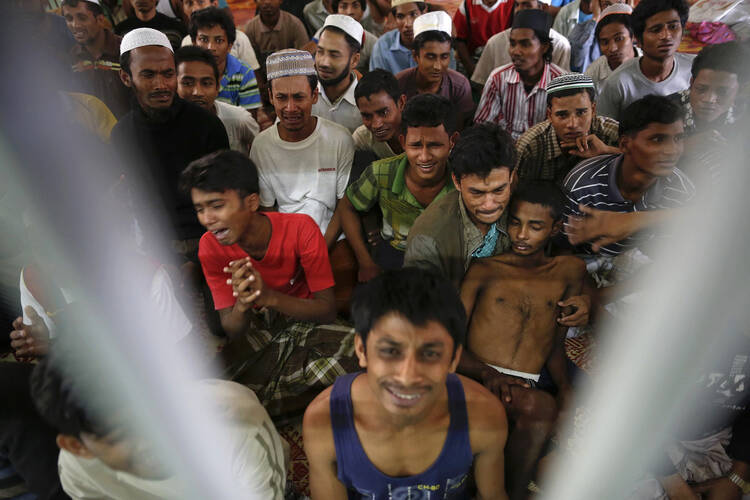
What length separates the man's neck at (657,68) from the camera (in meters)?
2.39

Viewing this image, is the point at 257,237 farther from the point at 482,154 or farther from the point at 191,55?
the point at 191,55

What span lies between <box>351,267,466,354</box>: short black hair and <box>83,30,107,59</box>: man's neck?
246 centimetres

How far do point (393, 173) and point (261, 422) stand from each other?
41.3 inches

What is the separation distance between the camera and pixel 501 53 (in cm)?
312

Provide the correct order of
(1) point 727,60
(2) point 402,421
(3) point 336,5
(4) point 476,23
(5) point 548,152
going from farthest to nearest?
(4) point 476,23 < (3) point 336,5 < (5) point 548,152 < (1) point 727,60 < (2) point 402,421

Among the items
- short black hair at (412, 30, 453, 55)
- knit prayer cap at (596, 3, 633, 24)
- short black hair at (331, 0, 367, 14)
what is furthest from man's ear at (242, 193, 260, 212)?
short black hair at (331, 0, 367, 14)

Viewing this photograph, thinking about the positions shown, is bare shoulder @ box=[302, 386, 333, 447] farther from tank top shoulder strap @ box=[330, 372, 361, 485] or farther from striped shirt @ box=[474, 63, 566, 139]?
striped shirt @ box=[474, 63, 566, 139]

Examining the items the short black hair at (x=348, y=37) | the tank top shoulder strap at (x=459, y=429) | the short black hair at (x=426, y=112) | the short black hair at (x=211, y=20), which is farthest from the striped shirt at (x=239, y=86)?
the tank top shoulder strap at (x=459, y=429)

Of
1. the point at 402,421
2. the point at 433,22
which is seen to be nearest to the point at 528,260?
the point at 402,421

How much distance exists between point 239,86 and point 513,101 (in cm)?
138

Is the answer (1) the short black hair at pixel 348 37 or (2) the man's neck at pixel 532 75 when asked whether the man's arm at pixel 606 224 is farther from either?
(1) the short black hair at pixel 348 37

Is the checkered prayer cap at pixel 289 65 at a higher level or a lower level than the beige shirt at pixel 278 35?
lower

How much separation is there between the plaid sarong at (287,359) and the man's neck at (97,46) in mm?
1955

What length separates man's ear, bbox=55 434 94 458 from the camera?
86 cm
